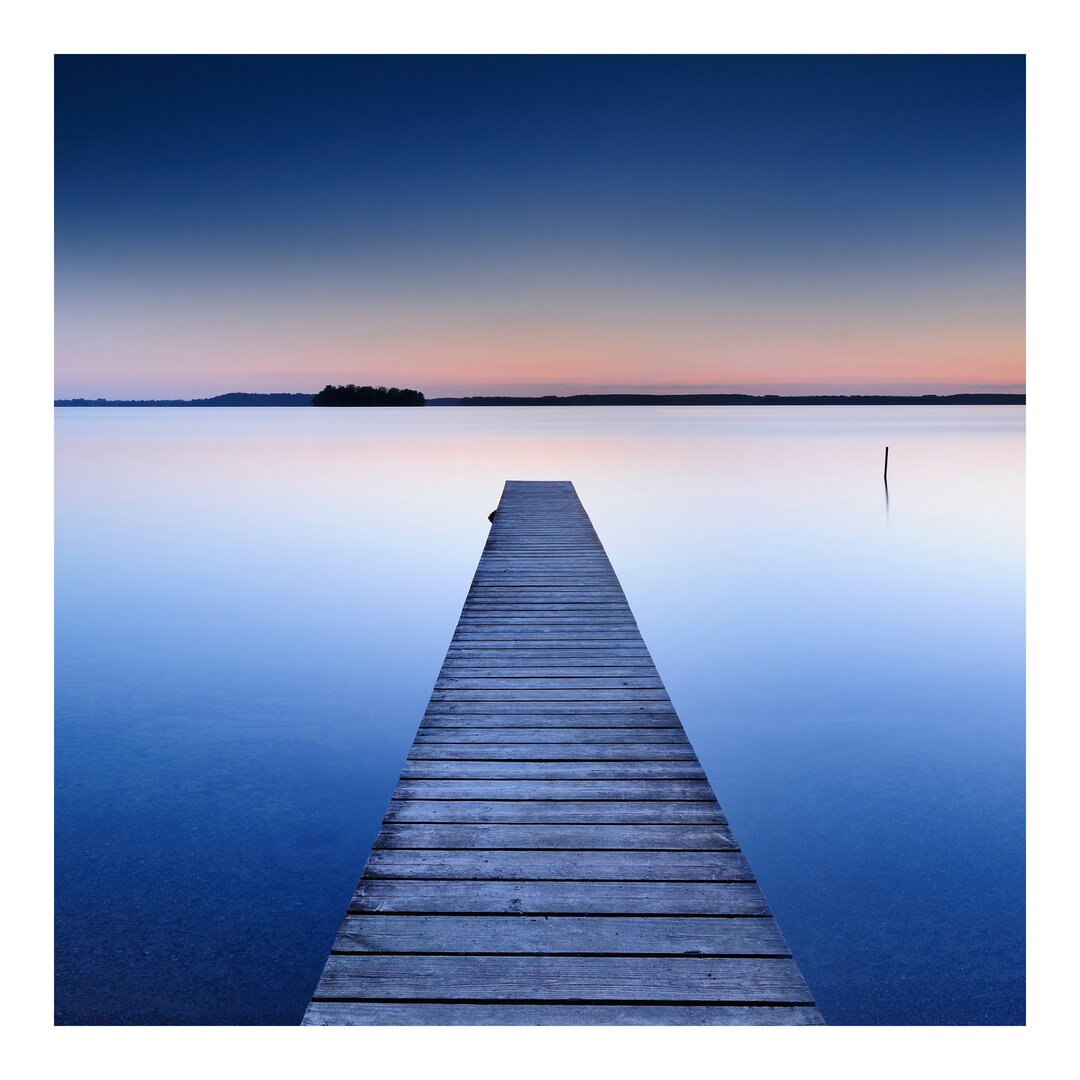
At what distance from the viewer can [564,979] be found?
66.1 inches

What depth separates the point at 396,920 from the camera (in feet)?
6.13

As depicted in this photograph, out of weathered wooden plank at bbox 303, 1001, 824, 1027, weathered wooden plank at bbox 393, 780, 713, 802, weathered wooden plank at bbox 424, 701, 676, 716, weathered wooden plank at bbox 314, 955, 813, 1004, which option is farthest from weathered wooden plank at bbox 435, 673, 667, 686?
weathered wooden plank at bbox 303, 1001, 824, 1027

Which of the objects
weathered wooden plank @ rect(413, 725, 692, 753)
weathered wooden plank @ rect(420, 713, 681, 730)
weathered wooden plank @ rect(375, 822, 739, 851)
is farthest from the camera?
weathered wooden plank @ rect(420, 713, 681, 730)

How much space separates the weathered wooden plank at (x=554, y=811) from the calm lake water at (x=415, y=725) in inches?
30.6

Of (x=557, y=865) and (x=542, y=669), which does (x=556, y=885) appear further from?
(x=542, y=669)

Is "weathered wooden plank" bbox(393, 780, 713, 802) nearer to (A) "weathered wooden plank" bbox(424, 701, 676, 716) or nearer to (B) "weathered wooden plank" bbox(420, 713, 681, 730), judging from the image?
(B) "weathered wooden plank" bbox(420, 713, 681, 730)

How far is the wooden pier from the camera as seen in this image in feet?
5.34

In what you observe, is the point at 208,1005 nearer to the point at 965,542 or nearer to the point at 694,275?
the point at 965,542

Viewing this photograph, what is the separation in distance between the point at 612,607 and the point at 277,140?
56.4ft

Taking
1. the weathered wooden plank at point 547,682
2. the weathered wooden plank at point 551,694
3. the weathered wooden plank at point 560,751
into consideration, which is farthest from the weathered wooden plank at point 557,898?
the weathered wooden plank at point 547,682

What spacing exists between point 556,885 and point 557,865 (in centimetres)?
9

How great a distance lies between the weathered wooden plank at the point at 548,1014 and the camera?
1583 mm

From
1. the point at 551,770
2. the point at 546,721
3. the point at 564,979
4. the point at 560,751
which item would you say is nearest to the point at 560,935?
the point at 564,979
